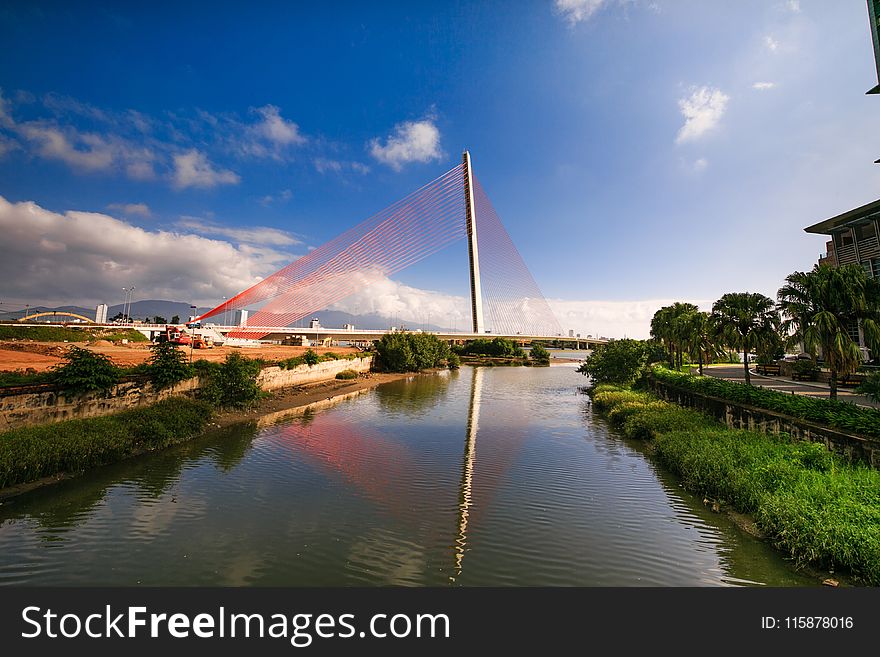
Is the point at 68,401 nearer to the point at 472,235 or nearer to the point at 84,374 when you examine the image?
the point at 84,374

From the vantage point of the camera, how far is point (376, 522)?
30.0 feet

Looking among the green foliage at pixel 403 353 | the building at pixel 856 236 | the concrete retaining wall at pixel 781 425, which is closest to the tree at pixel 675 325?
the building at pixel 856 236

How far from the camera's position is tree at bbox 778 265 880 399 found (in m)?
15.5

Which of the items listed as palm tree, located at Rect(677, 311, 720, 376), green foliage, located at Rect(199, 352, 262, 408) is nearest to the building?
palm tree, located at Rect(677, 311, 720, 376)

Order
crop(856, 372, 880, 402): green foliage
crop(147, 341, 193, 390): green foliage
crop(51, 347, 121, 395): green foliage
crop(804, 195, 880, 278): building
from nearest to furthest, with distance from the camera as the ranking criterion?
crop(856, 372, 880, 402): green foliage
crop(51, 347, 121, 395): green foliage
crop(147, 341, 193, 390): green foliage
crop(804, 195, 880, 278): building

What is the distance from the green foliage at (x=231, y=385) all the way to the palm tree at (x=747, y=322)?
1097 inches

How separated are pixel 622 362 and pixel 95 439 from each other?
3521 cm

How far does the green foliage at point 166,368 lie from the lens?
18.1 metres

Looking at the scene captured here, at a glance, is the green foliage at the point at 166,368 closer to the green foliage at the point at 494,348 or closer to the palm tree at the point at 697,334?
the palm tree at the point at 697,334

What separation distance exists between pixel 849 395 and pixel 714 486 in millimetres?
17331

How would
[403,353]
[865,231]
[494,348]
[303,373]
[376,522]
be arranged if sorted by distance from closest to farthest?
[376,522], [865,231], [303,373], [403,353], [494,348]

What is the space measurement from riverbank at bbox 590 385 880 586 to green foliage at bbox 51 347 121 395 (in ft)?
69.5

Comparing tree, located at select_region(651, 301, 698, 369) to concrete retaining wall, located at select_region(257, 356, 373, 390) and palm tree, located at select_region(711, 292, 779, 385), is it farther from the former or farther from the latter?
concrete retaining wall, located at select_region(257, 356, 373, 390)

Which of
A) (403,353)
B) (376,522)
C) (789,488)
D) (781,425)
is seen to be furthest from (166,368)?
(403,353)
